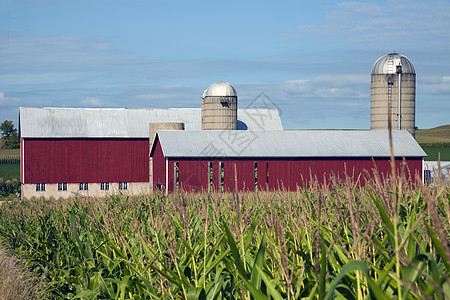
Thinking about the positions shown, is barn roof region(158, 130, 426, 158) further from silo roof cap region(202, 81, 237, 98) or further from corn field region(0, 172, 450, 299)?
corn field region(0, 172, 450, 299)

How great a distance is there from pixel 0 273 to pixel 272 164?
78.8ft

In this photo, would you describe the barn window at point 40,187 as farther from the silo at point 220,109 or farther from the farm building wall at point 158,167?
the silo at point 220,109

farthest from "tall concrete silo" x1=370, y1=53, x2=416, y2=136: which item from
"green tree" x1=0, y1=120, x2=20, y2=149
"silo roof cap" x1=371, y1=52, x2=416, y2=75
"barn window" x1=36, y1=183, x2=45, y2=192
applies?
"green tree" x1=0, y1=120, x2=20, y2=149

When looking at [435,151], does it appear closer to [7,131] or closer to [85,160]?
[85,160]

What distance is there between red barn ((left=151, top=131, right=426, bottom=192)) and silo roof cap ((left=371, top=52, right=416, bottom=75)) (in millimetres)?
8842

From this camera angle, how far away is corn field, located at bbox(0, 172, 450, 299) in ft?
9.63

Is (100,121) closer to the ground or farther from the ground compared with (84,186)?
farther from the ground

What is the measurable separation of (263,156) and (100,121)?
15.9m

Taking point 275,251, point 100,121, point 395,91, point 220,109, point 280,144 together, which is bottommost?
point 275,251

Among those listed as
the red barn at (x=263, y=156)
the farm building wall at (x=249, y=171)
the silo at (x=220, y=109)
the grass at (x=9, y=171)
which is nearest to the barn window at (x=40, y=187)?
the red barn at (x=263, y=156)

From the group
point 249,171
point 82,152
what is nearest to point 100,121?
point 82,152

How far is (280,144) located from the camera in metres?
33.2

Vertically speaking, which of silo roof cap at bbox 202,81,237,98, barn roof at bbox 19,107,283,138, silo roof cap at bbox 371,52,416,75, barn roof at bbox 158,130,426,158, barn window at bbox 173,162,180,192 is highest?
silo roof cap at bbox 371,52,416,75

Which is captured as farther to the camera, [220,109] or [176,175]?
[220,109]
